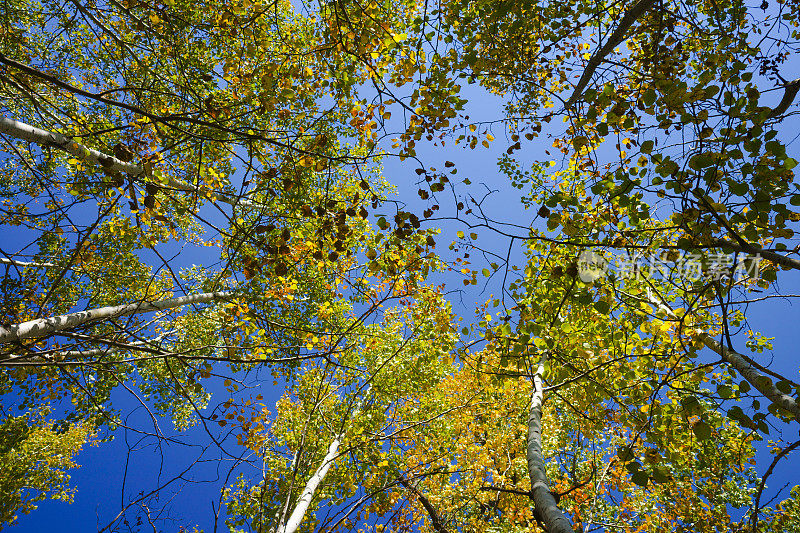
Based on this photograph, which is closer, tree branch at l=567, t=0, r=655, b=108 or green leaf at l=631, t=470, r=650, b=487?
green leaf at l=631, t=470, r=650, b=487

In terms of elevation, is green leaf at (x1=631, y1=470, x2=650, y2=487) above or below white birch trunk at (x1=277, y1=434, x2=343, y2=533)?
below

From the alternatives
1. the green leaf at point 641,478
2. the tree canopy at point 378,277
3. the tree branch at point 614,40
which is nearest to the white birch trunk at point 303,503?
the tree canopy at point 378,277

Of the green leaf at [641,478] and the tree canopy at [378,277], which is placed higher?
the tree canopy at [378,277]

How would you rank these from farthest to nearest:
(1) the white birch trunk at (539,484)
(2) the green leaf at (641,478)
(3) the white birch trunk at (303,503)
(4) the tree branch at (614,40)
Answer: (3) the white birch trunk at (303,503) < (4) the tree branch at (614,40) < (1) the white birch trunk at (539,484) < (2) the green leaf at (641,478)

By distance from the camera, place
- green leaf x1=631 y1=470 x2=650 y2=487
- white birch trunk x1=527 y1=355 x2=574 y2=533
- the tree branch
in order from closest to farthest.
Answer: green leaf x1=631 y1=470 x2=650 y2=487 < white birch trunk x1=527 y1=355 x2=574 y2=533 < the tree branch

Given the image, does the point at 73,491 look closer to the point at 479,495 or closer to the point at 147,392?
the point at 147,392

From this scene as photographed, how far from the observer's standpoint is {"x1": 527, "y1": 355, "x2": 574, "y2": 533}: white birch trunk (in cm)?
258

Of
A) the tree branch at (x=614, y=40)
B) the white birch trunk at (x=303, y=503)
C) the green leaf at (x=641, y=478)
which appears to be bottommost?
the green leaf at (x=641, y=478)

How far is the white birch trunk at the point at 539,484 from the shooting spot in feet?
8.48

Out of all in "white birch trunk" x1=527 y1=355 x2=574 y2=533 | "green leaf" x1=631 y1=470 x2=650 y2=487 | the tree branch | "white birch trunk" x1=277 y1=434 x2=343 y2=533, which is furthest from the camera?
"white birch trunk" x1=277 y1=434 x2=343 y2=533

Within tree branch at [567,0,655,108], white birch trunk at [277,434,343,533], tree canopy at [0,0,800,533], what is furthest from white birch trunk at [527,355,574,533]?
tree branch at [567,0,655,108]

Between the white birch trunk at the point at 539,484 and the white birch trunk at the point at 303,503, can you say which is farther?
the white birch trunk at the point at 303,503

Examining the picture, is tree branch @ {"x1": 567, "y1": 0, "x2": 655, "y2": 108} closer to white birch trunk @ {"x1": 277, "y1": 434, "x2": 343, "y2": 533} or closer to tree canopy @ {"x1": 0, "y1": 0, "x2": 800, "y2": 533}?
tree canopy @ {"x1": 0, "y1": 0, "x2": 800, "y2": 533}

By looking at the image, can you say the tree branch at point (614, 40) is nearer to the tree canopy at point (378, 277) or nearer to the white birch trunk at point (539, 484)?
the tree canopy at point (378, 277)
